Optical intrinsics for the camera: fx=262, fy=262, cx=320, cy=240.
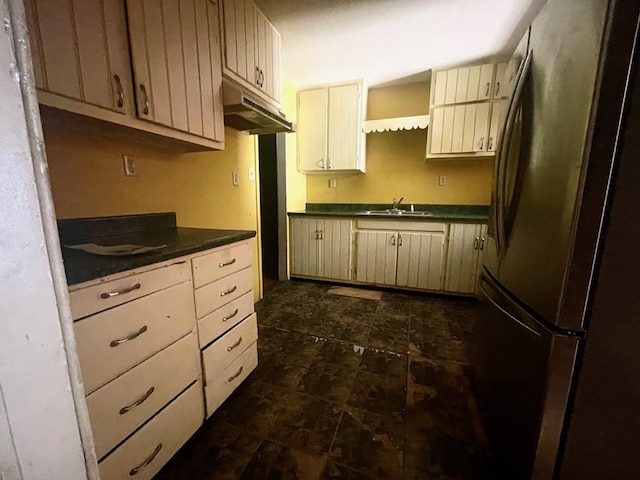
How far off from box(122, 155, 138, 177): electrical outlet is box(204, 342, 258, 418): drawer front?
3.62 feet

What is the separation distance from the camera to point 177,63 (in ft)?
3.98

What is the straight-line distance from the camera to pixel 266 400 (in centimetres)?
137

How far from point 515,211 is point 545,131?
287 mm

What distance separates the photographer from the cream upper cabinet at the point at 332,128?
115 inches

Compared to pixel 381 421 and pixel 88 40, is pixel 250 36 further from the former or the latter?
pixel 381 421

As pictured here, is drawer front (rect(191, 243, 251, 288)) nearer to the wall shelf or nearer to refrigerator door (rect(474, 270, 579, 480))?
refrigerator door (rect(474, 270, 579, 480))

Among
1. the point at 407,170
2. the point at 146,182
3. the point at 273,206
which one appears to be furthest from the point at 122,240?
the point at 407,170

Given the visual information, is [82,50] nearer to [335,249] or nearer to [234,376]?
[234,376]

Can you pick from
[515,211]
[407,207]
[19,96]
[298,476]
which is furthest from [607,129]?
[407,207]

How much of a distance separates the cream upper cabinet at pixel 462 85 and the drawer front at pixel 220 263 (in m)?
2.49

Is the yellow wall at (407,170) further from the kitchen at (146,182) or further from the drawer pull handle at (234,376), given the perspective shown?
the drawer pull handle at (234,376)

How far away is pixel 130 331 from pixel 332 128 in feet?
9.21

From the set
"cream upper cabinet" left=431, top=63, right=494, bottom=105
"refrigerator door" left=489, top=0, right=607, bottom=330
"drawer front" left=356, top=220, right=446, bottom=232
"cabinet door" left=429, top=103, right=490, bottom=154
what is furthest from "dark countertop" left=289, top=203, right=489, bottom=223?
"refrigerator door" left=489, top=0, right=607, bottom=330

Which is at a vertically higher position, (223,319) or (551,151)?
(551,151)
